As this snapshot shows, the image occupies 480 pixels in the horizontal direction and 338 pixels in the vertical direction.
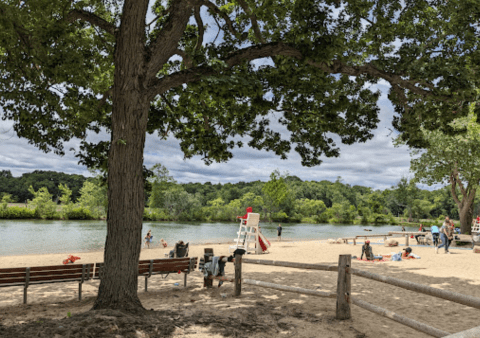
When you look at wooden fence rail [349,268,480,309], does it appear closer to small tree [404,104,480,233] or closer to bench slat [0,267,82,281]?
bench slat [0,267,82,281]

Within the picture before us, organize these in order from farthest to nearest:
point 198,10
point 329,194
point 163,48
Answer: point 329,194 → point 198,10 → point 163,48

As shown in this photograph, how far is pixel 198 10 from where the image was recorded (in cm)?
820

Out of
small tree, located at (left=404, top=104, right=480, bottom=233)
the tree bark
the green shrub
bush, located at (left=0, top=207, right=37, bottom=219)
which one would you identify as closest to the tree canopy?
small tree, located at (left=404, top=104, right=480, bottom=233)

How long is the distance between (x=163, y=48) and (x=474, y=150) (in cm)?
2577

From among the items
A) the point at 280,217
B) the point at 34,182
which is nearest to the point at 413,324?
the point at 280,217

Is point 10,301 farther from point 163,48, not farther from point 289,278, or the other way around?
point 289,278

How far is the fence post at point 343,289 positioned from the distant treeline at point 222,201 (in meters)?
32.7

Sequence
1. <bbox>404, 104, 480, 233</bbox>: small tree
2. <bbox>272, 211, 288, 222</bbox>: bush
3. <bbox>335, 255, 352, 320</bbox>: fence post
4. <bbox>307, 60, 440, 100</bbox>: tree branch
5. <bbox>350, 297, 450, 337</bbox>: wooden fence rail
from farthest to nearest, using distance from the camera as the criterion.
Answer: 1. <bbox>272, 211, 288, 222</bbox>: bush
2. <bbox>404, 104, 480, 233</bbox>: small tree
3. <bbox>307, 60, 440, 100</bbox>: tree branch
4. <bbox>335, 255, 352, 320</bbox>: fence post
5. <bbox>350, 297, 450, 337</bbox>: wooden fence rail

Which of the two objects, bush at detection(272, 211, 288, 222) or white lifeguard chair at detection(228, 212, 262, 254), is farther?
bush at detection(272, 211, 288, 222)

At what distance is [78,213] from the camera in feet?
220

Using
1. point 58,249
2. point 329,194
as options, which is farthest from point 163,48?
point 329,194

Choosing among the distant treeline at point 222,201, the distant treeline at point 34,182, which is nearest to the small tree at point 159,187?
the distant treeline at point 222,201

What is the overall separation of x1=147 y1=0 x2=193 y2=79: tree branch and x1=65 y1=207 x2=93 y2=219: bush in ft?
224

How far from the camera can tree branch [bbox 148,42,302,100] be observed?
640 centimetres
